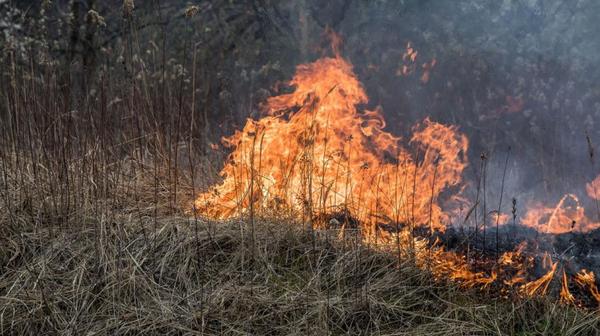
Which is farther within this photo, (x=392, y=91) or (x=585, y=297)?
(x=392, y=91)

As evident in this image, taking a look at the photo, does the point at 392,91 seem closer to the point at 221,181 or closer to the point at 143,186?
the point at 221,181

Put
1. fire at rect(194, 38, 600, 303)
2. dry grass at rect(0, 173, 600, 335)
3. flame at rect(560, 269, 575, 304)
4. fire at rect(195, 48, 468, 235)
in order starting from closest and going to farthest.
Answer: dry grass at rect(0, 173, 600, 335), flame at rect(560, 269, 575, 304), fire at rect(194, 38, 600, 303), fire at rect(195, 48, 468, 235)

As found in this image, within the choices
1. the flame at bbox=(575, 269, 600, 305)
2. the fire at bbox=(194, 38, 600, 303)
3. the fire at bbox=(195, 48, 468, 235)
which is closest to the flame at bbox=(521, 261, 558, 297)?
the fire at bbox=(194, 38, 600, 303)

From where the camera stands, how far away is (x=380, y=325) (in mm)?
2904

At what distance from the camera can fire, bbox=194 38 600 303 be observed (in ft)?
10.8

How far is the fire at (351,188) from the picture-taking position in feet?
10.8

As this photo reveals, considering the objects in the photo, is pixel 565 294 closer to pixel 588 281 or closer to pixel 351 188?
pixel 588 281

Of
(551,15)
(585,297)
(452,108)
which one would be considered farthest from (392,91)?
(585,297)

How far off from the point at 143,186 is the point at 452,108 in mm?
3738

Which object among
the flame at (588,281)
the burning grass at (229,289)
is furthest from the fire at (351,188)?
the burning grass at (229,289)

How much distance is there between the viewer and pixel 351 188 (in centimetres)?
358

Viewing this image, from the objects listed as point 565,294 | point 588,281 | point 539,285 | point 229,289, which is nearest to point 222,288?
point 229,289

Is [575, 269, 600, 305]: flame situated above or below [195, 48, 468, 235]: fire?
below

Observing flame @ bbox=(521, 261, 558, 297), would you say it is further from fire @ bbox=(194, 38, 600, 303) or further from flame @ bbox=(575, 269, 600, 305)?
flame @ bbox=(575, 269, 600, 305)
